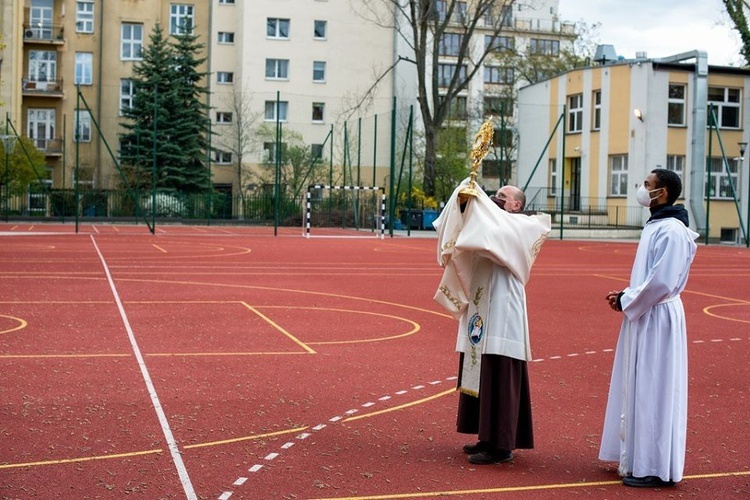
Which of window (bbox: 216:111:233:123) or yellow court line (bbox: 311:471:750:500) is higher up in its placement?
window (bbox: 216:111:233:123)

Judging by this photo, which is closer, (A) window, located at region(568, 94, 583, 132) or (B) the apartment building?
(B) the apartment building

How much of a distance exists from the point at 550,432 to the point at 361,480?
73.4 inches

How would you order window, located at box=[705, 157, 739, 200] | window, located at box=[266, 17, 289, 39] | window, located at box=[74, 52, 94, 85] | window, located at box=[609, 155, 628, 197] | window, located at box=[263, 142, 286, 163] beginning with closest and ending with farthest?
window, located at box=[705, 157, 739, 200], window, located at box=[609, 155, 628, 197], window, located at box=[263, 142, 286, 163], window, located at box=[74, 52, 94, 85], window, located at box=[266, 17, 289, 39]

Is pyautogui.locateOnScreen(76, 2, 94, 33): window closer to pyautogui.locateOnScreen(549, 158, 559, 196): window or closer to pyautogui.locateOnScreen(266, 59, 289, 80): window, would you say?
pyautogui.locateOnScreen(266, 59, 289, 80): window

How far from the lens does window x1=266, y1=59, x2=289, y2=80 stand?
61.7 metres

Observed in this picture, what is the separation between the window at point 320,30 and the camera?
62.6m

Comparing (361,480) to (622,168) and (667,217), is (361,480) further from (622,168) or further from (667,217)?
(622,168)

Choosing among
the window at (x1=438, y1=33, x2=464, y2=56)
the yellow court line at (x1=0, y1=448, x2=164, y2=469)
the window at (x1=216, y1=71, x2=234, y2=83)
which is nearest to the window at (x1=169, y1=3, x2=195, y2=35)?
the window at (x1=216, y1=71, x2=234, y2=83)

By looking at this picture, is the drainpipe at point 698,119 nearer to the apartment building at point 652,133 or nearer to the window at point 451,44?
the apartment building at point 652,133

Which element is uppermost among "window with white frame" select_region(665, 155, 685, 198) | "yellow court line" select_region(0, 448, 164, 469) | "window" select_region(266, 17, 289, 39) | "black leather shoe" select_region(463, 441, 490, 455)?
"window" select_region(266, 17, 289, 39)

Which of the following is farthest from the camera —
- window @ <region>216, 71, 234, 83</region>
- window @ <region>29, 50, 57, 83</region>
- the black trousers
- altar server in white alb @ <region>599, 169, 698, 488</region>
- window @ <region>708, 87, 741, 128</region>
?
window @ <region>216, 71, 234, 83</region>

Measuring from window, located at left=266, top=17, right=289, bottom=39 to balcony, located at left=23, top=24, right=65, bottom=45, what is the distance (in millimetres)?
10968

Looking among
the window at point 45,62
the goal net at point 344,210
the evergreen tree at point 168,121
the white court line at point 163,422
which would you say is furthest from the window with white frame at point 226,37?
the white court line at point 163,422

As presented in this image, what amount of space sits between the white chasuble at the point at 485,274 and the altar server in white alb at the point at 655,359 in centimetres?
60
